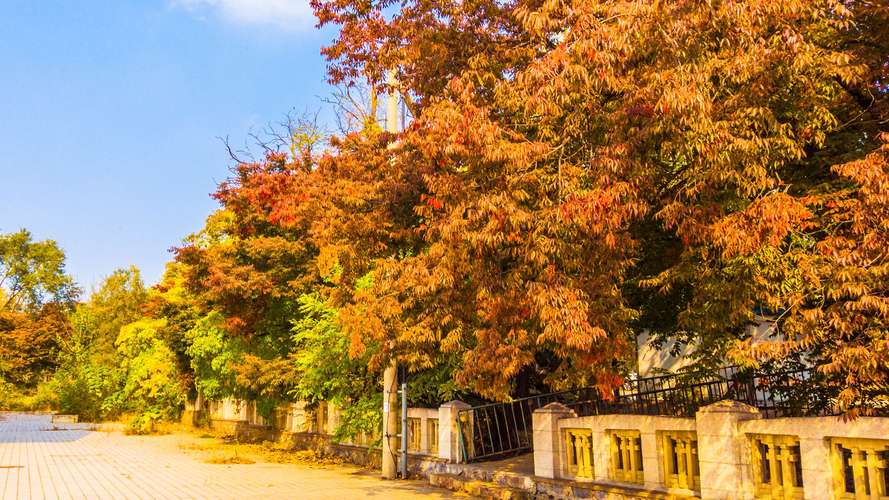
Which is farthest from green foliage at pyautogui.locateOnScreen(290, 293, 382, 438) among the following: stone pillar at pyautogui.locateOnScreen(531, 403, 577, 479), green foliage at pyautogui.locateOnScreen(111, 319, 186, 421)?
green foliage at pyautogui.locateOnScreen(111, 319, 186, 421)

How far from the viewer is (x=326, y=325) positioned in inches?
580

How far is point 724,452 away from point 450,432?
5.93 meters

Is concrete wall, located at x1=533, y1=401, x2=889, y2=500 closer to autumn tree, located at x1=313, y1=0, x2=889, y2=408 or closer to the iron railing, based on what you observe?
autumn tree, located at x1=313, y1=0, x2=889, y2=408

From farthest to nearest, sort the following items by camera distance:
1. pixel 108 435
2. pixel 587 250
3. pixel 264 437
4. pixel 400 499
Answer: pixel 108 435, pixel 264 437, pixel 400 499, pixel 587 250

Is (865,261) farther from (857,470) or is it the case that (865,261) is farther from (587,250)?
(587,250)

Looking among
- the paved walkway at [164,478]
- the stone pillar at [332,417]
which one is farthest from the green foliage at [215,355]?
the stone pillar at [332,417]

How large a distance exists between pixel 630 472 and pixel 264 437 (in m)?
16.7

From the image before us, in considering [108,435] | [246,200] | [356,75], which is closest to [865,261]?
[356,75]

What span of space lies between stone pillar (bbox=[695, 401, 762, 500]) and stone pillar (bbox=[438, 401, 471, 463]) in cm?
549

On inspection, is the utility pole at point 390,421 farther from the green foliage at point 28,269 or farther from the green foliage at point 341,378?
the green foliage at point 28,269

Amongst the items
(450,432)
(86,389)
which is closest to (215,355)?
(450,432)

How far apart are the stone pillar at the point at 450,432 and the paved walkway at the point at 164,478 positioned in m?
0.74

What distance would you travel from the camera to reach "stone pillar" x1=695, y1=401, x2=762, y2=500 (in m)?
6.98

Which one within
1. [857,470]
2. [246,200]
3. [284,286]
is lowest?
[857,470]
